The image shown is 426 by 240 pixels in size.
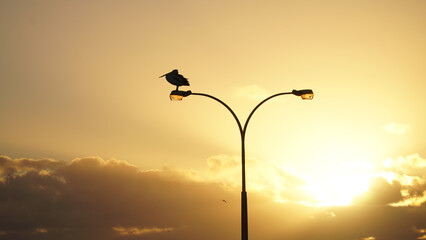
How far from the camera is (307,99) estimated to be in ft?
74.1

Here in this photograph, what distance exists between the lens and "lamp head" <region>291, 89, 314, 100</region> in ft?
73.5

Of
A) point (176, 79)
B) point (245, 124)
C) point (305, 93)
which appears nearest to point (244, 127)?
point (245, 124)

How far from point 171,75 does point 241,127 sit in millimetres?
3709

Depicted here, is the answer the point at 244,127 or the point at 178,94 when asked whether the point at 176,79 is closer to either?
the point at 178,94

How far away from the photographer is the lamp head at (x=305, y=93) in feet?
73.5

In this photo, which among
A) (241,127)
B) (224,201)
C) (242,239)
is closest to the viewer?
(242,239)

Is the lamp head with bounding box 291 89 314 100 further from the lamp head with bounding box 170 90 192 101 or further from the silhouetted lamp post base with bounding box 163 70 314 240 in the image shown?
the lamp head with bounding box 170 90 192 101

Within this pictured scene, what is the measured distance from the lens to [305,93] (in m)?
22.4

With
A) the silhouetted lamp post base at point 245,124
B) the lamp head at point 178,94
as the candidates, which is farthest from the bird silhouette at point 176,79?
the lamp head at point 178,94

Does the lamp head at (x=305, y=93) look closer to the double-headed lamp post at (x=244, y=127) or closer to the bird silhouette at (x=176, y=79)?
the double-headed lamp post at (x=244, y=127)

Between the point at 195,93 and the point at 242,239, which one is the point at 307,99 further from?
the point at 242,239

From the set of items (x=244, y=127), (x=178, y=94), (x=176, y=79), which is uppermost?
(x=176, y=79)

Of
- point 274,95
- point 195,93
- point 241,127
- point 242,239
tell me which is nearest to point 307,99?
point 274,95

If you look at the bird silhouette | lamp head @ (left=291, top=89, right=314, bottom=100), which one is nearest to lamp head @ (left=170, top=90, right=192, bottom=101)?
the bird silhouette
